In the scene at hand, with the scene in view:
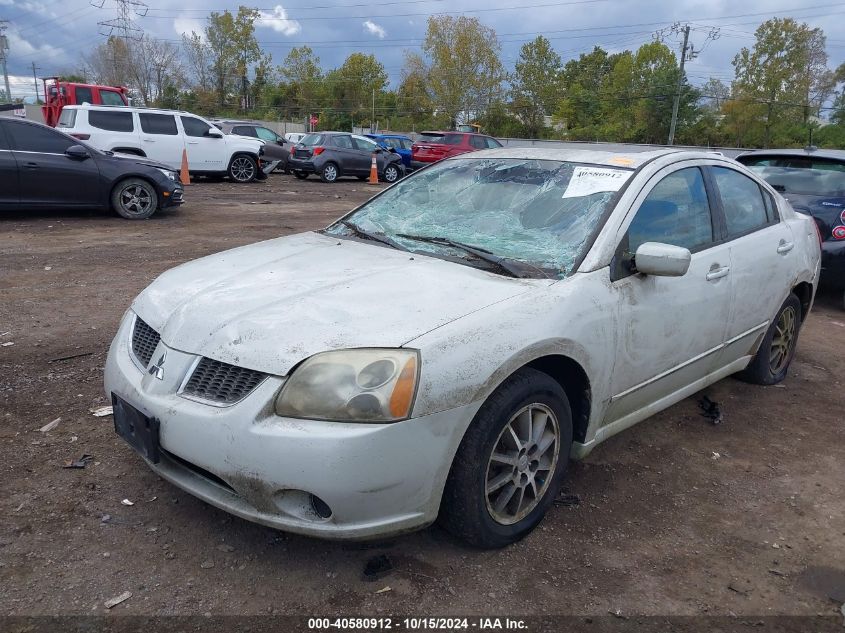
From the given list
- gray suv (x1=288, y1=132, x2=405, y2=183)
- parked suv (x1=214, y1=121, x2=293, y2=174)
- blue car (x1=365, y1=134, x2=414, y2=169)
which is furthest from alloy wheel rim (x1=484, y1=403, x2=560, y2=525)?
blue car (x1=365, y1=134, x2=414, y2=169)

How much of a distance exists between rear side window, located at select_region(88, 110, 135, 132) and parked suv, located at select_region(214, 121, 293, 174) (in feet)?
16.1

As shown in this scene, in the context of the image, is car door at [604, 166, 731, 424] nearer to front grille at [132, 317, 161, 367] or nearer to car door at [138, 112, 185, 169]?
front grille at [132, 317, 161, 367]

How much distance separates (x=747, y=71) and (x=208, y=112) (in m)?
53.2

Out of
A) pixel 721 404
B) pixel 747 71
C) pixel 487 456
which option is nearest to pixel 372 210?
pixel 487 456

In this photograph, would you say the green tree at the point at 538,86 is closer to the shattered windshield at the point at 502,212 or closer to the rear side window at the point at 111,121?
the rear side window at the point at 111,121

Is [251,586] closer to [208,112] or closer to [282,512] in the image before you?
[282,512]

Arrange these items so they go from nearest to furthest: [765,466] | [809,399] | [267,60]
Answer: [765,466] → [809,399] → [267,60]

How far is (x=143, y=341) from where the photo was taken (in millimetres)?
2902

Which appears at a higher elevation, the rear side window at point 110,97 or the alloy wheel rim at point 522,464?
the rear side window at point 110,97

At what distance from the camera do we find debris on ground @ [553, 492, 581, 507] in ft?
10.4

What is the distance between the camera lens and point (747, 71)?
185 feet

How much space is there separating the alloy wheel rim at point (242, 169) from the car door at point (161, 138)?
5.04ft

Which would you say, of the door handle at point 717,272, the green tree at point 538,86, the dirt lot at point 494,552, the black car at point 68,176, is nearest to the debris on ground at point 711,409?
the dirt lot at point 494,552

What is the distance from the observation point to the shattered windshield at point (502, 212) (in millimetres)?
3162
